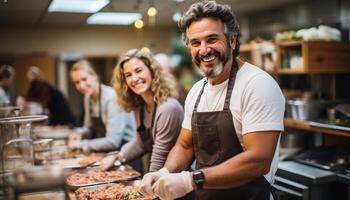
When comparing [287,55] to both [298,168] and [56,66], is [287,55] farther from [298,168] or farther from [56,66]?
[56,66]

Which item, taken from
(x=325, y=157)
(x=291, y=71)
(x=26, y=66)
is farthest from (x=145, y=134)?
(x=26, y=66)

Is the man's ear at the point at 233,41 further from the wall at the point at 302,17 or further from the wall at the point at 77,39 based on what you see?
the wall at the point at 77,39

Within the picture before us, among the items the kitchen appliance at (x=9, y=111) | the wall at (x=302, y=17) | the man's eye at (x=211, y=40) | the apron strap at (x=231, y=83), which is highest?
the wall at (x=302, y=17)

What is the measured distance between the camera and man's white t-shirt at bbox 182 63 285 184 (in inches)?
59.0

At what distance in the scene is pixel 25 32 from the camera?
7.03 metres

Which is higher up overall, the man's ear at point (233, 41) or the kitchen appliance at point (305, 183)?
the man's ear at point (233, 41)

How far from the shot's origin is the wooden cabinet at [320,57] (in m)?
3.23

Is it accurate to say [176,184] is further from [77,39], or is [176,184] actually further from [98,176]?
[77,39]

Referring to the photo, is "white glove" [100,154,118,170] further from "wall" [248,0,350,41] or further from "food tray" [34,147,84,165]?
"wall" [248,0,350,41]

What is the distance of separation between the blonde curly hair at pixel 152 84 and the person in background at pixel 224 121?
1.44 ft

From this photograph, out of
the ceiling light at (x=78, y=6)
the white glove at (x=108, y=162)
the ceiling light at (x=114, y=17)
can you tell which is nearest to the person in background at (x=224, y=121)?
the white glove at (x=108, y=162)

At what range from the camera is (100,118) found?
3330 millimetres

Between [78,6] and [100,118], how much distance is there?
1234mm

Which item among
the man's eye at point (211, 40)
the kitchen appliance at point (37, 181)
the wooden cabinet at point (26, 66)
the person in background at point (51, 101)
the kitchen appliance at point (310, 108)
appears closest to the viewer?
the kitchen appliance at point (37, 181)
